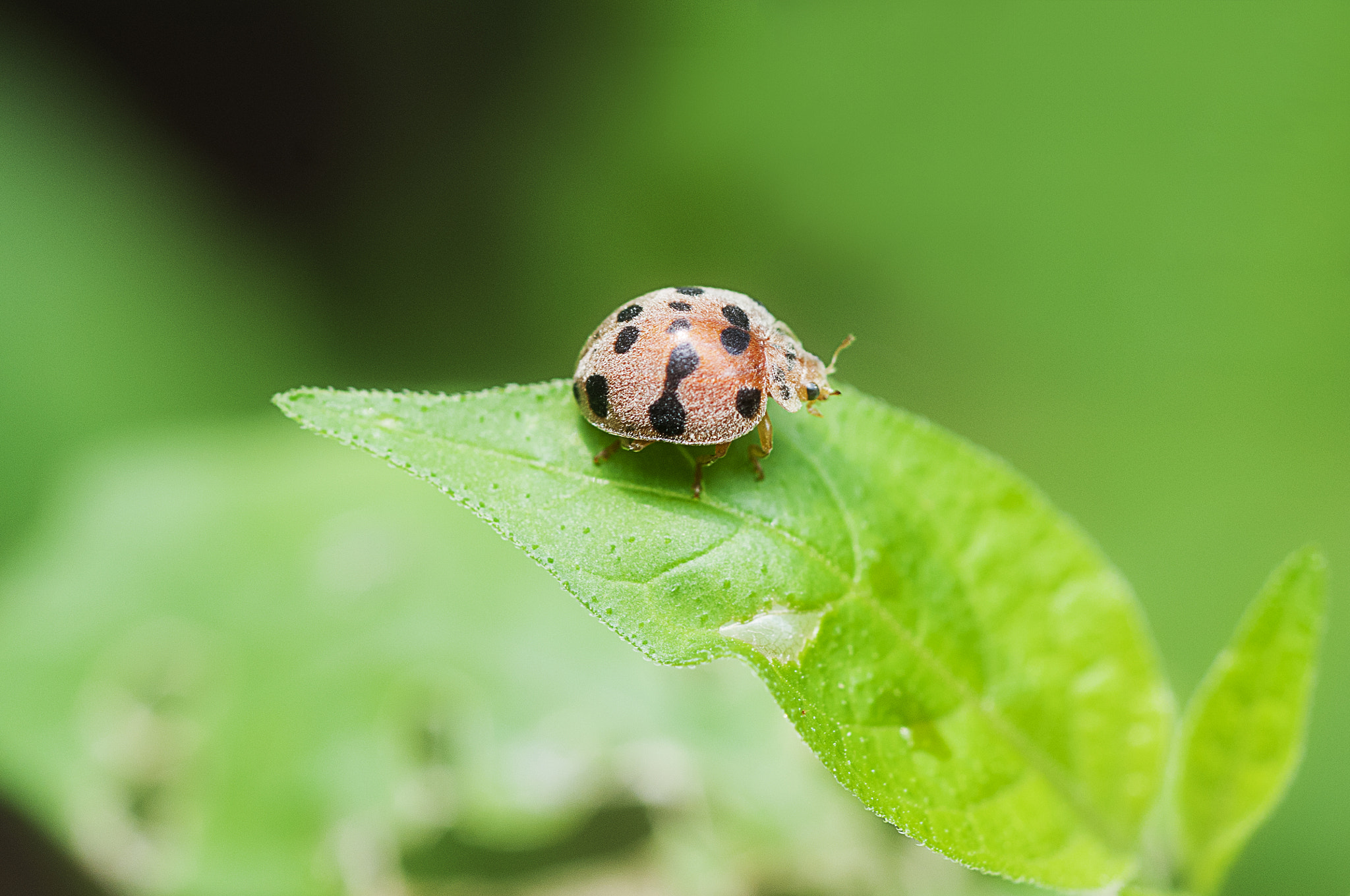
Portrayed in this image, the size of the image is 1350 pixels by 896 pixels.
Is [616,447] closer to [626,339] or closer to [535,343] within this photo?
[626,339]

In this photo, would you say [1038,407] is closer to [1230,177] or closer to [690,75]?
[1230,177]

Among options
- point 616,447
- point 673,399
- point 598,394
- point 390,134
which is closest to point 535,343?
point 390,134

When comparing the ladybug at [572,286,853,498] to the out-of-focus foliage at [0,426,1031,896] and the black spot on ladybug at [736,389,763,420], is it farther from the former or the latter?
the out-of-focus foliage at [0,426,1031,896]

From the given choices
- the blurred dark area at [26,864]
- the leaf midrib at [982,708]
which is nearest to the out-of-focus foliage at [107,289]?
the blurred dark area at [26,864]

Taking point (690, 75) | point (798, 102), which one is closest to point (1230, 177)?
point (798, 102)

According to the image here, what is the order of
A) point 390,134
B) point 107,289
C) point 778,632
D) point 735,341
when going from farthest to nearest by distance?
point 390,134 → point 107,289 → point 735,341 → point 778,632

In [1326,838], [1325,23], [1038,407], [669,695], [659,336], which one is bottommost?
[1326,838]

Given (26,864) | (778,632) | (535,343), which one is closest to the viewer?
(778,632)
